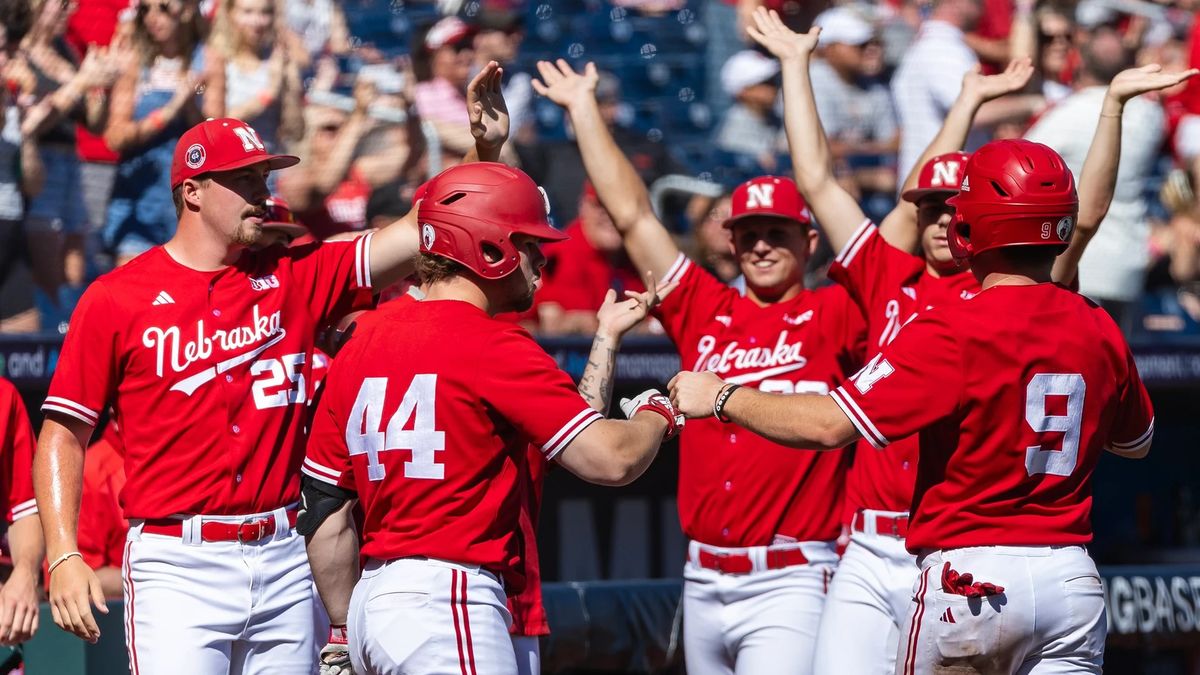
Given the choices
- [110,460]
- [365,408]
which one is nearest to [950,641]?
[365,408]

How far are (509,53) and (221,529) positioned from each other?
4894 mm

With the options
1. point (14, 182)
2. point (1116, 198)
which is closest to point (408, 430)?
point (14, 182)

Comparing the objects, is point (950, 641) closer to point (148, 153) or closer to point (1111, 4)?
point (148, 153)

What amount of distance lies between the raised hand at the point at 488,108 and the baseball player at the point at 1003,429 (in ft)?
3.98

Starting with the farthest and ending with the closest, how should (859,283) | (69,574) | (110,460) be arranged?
(110,460) → (859,283) → (69,574)

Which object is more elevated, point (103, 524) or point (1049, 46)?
point (1049, 46)

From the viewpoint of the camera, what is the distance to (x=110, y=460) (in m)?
5.32

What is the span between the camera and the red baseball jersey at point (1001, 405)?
10.5ft

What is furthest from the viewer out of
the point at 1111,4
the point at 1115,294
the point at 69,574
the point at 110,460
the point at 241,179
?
the point at 1111,4

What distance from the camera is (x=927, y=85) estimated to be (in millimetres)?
8195

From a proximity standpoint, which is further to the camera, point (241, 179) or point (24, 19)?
point (24, 19)

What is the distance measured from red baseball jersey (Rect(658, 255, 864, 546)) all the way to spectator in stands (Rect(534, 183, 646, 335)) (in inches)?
89.2

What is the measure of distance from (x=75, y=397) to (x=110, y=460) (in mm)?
1622

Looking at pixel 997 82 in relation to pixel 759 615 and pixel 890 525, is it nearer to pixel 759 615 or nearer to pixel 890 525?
pixel 890 525
